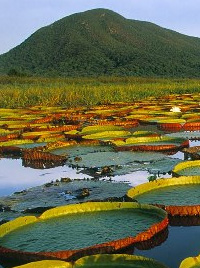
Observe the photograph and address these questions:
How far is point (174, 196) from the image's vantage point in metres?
3.18

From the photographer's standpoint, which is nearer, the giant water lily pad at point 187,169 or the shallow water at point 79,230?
the shallow water at point 79,230

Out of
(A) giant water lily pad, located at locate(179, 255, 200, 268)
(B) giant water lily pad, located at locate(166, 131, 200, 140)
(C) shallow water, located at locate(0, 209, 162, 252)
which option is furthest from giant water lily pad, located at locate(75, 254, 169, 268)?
(B) giant water lily pad, located at locate(166, 131, 200, 140)

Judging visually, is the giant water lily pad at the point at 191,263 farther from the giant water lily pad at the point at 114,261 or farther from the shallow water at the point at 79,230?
the shallow water at the point at 79,230

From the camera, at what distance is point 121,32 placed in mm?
76750

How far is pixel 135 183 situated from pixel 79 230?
4.11ft

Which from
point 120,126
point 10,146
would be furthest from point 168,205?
point 120,126

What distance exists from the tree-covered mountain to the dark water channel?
5534 cm

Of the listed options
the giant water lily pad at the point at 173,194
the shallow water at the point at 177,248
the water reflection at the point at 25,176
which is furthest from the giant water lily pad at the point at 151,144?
the shallow water at the point at 177,248

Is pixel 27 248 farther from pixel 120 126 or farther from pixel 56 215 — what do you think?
pixel 120 126

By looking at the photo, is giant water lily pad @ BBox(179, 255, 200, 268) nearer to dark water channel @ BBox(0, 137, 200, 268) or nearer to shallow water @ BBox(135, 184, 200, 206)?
dark water channel @ BBox(0, 137, 200, 268)

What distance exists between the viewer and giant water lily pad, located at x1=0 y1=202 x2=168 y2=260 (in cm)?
239

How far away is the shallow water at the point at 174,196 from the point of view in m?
3.06

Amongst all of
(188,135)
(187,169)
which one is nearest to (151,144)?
(188,135)

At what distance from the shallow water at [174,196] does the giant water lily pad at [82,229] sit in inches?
12.8
